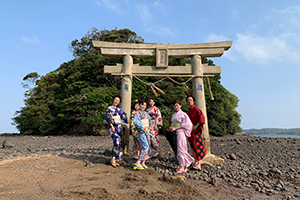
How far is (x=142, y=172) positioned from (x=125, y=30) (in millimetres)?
25153

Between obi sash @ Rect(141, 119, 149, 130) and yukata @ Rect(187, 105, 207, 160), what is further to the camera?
obi sash @ Rect(141, 119, 149, 130)

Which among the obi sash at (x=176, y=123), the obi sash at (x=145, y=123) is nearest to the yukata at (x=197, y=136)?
the obi sash at (x=176, y=123)

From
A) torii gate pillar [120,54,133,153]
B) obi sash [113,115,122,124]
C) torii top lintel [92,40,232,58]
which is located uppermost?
torii top lintel [92,40,232,58]

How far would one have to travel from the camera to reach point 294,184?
13.5ft

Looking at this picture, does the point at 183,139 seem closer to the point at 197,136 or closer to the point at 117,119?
the point at 197,136

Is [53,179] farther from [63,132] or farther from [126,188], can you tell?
[63,132]

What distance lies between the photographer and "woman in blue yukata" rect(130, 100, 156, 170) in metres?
4.57

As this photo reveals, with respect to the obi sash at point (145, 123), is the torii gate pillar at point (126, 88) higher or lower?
higher

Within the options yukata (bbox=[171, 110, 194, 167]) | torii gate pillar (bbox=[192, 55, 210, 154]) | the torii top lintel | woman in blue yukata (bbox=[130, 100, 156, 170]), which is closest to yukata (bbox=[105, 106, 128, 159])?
woman in blue yukata (bbox=[130, 100, 156, 170])

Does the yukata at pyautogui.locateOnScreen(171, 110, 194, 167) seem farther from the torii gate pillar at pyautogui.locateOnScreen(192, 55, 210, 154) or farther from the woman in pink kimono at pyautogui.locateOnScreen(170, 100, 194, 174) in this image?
the torii gate pillar at pyautogui.locateOnScreen(192, 55, 210, 154)

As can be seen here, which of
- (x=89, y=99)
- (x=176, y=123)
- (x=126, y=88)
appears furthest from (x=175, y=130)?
(x=89, y=99)

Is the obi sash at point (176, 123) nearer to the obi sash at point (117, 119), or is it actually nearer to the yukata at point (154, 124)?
the yukata at point (154, 124)

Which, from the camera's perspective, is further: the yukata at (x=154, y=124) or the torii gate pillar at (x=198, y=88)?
the torii gate pillar at (x=198, y=88)

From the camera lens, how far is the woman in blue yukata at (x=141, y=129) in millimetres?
4566
